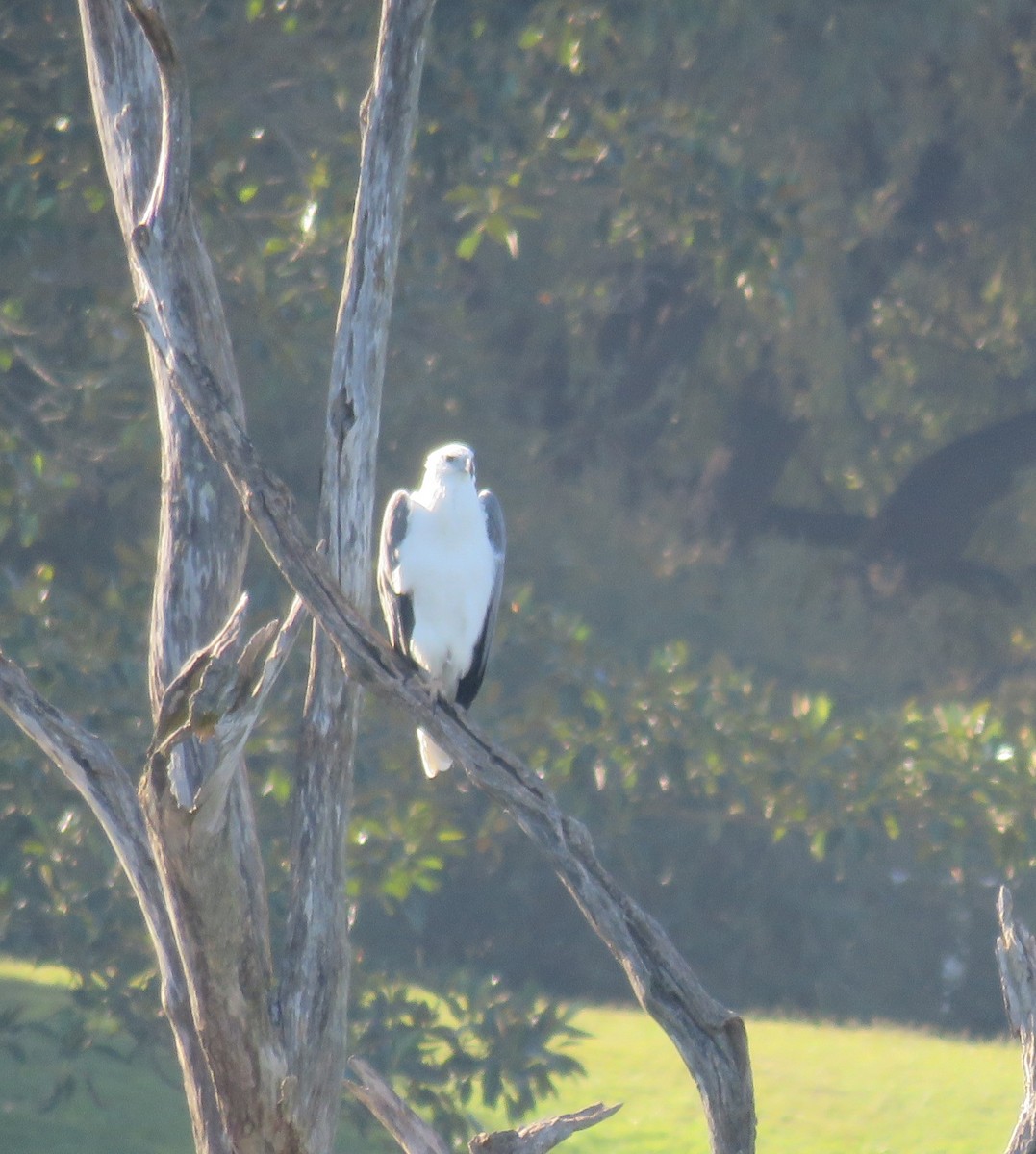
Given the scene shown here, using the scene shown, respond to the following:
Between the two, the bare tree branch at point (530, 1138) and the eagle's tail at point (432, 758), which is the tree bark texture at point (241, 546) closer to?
the bare tree branch at point (530, 1138)

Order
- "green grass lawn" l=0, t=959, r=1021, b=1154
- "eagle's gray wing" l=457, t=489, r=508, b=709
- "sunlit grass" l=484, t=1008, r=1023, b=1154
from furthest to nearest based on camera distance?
1. "sunlit grass" l=484, t=1008, r=1023, b=1154
2. "green grass lawn" l=0, t=959, r=1021, b=1154
3. "eagle's gray wing" l=457, t=489, r=508, b=709

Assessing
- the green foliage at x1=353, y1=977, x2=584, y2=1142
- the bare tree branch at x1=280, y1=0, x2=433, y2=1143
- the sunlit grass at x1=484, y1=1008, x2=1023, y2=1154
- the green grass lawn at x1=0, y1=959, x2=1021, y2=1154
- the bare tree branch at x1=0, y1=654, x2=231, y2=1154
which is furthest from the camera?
the sunlit grass at x1=484, y1=1008, x2=1023, y2=1154

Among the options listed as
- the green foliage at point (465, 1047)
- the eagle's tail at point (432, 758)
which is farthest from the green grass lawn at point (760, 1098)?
the eagle's tail at point (432, 758)

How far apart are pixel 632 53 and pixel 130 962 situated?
3960mm

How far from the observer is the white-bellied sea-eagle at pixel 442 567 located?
4.07 metres

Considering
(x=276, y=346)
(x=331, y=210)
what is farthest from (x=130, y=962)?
(x=331, y=210)

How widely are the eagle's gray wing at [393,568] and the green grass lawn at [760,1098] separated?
2083mm

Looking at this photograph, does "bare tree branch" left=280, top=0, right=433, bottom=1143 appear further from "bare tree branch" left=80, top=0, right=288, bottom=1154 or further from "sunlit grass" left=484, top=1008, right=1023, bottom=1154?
"sunlit grass" left=484, top=1008, right=1023, bottom=1154

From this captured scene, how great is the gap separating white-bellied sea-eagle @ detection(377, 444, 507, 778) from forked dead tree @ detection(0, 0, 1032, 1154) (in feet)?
2.46

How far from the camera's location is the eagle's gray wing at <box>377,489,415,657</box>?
412cm

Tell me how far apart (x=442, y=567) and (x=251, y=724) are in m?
1.79

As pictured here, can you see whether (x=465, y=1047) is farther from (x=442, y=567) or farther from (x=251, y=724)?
(x=251, y=724)

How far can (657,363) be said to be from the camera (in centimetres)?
887

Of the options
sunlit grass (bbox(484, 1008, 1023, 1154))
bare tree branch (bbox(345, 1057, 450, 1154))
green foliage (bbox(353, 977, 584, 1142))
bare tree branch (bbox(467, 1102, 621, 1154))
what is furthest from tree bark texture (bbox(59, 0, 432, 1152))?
sunlit grass (bbox(484, 1008, 1023, 1154))
